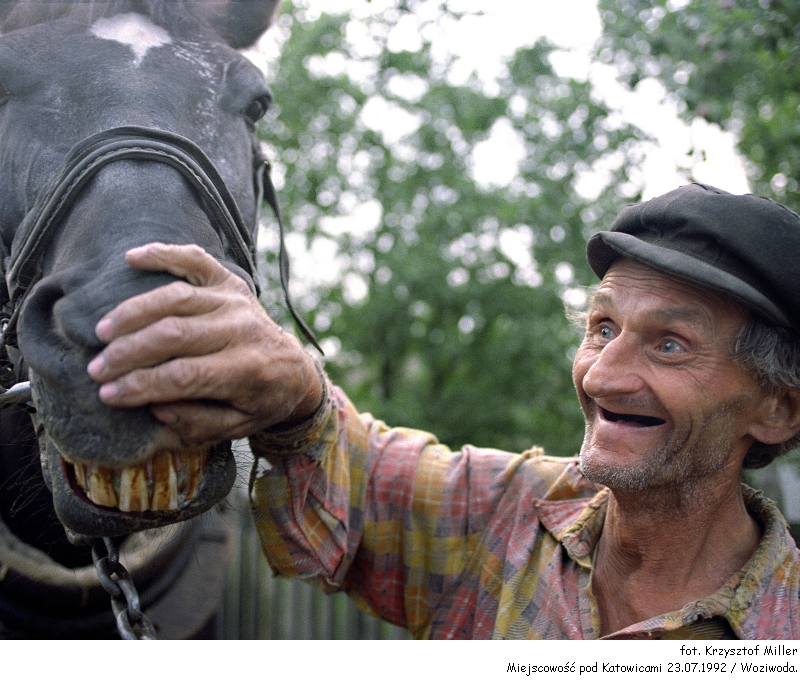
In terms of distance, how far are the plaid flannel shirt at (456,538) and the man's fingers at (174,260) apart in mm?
656

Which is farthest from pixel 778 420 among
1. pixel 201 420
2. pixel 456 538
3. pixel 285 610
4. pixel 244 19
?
pixel 285 610

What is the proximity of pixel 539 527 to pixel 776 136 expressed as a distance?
2.43 meters

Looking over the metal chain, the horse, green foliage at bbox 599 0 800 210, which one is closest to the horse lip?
the horse

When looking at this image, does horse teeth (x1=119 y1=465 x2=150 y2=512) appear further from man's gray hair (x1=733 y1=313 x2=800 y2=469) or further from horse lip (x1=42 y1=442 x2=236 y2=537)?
man's gray hair (x1=733 y1=313 x2=800 y2=469)

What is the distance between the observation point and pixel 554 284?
6.26 m

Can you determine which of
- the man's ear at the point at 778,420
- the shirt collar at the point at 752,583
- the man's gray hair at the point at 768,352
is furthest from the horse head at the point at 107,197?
the man's ear at the point at 778,420

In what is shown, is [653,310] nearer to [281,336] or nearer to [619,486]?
[619,486]

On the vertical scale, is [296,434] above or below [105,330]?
below

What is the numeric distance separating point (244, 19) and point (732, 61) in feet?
7.11

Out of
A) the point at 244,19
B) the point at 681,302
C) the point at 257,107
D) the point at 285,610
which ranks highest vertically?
the point at 244,19

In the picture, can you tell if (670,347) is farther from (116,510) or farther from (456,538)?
(116,510)

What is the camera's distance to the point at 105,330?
1187 millimetres

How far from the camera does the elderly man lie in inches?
68.1

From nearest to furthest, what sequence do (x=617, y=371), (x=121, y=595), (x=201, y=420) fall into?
(x=201, y=420) < (x=121, y=595) < (x=617, y=371)
